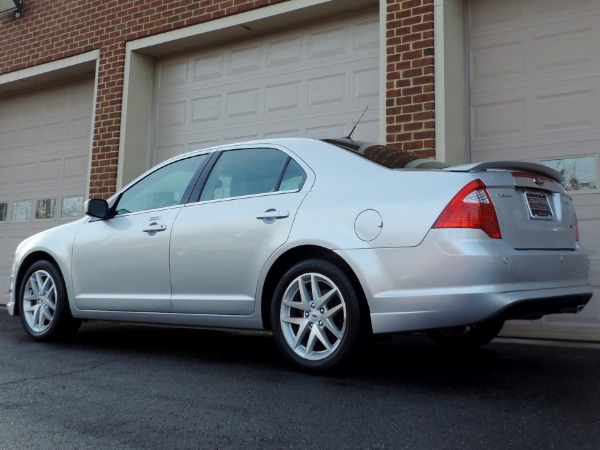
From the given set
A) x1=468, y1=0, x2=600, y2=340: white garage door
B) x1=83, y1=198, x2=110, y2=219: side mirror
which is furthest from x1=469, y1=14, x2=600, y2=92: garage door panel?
x1=83, y1=198, x2=110, y2=219: side mirror

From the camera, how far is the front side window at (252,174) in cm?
406

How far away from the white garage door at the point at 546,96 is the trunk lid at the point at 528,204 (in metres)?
2.08

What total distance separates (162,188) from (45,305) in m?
1.48

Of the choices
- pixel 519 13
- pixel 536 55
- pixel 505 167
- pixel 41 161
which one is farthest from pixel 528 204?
pixel 41 161

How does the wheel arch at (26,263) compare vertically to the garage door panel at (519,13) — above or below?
below

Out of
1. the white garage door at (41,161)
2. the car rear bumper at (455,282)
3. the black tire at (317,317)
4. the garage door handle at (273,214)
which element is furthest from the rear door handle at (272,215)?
the white garage door at (41,161)

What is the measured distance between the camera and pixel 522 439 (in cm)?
248

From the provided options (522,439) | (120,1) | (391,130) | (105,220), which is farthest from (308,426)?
(120,1)

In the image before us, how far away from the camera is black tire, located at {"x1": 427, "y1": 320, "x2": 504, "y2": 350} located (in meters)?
4.57

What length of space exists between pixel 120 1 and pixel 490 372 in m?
7.55

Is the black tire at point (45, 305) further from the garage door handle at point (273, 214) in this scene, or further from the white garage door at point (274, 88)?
the white garage door at point (274, 88)

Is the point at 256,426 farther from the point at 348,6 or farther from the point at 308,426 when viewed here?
the point at 348,6

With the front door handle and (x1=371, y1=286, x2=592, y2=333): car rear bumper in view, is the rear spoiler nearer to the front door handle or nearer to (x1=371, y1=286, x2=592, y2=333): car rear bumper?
(x1=371, y1=286, x2=592, y2=333): car rear bumper

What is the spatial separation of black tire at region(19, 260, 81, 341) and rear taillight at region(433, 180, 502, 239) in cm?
332
